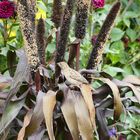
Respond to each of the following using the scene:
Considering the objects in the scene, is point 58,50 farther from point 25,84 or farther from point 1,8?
point 1,8

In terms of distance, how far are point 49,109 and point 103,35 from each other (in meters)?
0.36

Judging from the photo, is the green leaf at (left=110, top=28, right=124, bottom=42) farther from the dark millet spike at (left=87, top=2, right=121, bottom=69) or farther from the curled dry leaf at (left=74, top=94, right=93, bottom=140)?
the curled dry leaf at (left=74, top=94, right=93, bottom=140)

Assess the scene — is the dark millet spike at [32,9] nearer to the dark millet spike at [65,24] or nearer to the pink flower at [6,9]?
the dark millet spike at [65,24]

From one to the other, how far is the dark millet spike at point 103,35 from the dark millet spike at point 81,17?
0.07 metres

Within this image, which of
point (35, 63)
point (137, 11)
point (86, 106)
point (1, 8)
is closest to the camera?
point (86, 106)

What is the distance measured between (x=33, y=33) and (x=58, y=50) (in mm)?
106

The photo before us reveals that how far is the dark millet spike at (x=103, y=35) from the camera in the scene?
5.52 ft

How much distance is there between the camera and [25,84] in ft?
5.76

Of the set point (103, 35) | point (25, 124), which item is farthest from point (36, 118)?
point (103, 35)

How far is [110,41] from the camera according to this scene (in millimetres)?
2969

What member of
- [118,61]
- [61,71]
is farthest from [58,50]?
[118,61]

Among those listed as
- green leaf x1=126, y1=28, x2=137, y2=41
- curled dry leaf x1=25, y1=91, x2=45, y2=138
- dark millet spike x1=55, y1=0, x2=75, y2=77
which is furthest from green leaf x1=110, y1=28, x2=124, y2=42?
curled dry leaf x1=25, y1=91, x2=45, y2=138

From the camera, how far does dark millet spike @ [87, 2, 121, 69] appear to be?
1682 millimetres

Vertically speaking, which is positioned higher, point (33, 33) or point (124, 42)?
point (33, 33)
